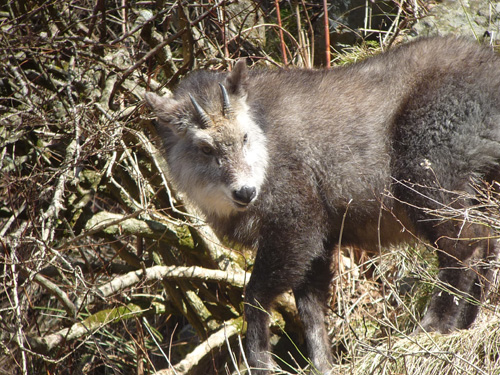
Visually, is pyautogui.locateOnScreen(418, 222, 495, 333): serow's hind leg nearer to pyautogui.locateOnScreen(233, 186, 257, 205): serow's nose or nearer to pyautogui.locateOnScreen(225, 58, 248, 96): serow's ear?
pyautogui.locateOnScreen(233, 186, 257, 205): serow's nose

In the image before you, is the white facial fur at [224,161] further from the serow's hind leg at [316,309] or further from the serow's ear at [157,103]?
the serow's hind leg at [316,309]

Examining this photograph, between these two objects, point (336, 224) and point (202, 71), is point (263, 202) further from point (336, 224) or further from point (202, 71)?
point (202, 71)

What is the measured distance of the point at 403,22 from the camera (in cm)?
521

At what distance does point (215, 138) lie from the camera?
348 centimetres

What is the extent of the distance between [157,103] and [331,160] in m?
1.15

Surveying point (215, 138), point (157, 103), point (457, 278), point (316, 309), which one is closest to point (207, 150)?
point (215, 138)

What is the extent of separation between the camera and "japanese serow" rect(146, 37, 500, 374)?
11.2 feet

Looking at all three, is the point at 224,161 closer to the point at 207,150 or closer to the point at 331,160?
the point at 207,150

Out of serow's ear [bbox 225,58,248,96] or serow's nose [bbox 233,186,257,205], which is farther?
serow's ear [bbox 225,58,248,96]

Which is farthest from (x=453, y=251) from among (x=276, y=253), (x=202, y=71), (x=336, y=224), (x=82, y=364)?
(x=82, y=364)

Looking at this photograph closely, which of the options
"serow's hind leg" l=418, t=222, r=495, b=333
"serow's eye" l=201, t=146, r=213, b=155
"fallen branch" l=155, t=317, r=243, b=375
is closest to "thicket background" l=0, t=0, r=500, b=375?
"fallen branch" l=155, t=317, r=243, b=375

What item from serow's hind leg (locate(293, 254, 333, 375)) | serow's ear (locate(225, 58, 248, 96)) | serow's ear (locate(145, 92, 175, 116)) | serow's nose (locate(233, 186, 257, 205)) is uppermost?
serow's ear (locate(225, 58, 248, 96))

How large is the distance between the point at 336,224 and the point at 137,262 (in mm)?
1593

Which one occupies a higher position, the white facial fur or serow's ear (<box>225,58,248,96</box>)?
serow's ear (<box>225,58,248,96</box>)
